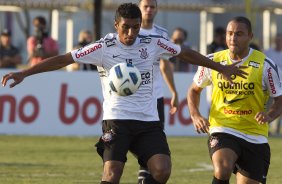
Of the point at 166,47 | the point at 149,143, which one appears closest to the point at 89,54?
the point at 166,47

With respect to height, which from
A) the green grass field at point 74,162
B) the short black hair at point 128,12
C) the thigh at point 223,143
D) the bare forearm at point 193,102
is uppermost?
the short black hair at point 128,12

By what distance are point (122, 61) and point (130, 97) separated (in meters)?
0.36

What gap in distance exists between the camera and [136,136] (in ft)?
31.4

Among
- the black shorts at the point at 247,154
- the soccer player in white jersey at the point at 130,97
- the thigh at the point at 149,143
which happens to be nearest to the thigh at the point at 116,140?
the soccer player in white jersey at the point at 130,97

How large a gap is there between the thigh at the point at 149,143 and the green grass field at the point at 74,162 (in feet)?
10.8

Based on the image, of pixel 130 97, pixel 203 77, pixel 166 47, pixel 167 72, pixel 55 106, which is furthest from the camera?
pixel 55 106

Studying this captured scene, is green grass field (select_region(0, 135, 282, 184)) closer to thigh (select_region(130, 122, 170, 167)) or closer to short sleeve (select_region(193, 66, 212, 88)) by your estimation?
short sleeve (select_region(193, 66, 212, 88))

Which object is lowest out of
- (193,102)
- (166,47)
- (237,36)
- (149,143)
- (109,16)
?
(149,143)

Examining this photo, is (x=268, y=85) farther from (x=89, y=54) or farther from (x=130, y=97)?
(x=89, y=54)

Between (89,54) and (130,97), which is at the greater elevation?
(89,54)

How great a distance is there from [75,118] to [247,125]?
10.1 metres

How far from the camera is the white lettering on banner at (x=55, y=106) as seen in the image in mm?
19484

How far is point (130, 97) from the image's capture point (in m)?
9.55

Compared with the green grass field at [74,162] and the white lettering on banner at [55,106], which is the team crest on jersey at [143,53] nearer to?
the green grass field at [74,162]
